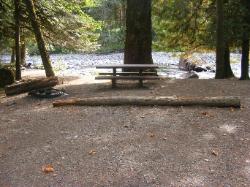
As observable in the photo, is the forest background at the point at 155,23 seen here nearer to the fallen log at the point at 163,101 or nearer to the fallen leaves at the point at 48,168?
the fallen log at the point at 163,101

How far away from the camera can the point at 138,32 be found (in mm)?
13453

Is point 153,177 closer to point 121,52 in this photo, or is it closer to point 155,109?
point 155,109

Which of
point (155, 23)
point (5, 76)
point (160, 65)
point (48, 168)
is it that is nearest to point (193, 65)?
point (160, 65)

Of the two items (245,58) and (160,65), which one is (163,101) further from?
(160,65)

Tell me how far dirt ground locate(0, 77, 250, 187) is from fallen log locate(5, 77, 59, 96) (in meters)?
2.01

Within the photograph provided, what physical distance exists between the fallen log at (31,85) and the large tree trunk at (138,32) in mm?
2815

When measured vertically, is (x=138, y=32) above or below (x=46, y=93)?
above

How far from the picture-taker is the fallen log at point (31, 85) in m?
11.8

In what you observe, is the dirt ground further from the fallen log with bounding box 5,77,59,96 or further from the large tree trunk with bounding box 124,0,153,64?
the large tree trunk with bounding box 124,0,153,64

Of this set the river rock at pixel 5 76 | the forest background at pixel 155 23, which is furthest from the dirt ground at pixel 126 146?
the forest background at pixel 155 23

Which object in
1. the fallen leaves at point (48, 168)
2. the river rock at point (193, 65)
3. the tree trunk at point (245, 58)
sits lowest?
the fallen leaves at point (48, 168)

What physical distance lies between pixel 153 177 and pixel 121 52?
45.1 meters

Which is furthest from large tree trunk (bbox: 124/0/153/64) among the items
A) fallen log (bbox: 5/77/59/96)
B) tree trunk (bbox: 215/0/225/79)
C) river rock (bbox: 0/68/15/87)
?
river rock (bbox: 0/68/15/87)

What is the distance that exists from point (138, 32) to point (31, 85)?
3.66 m
